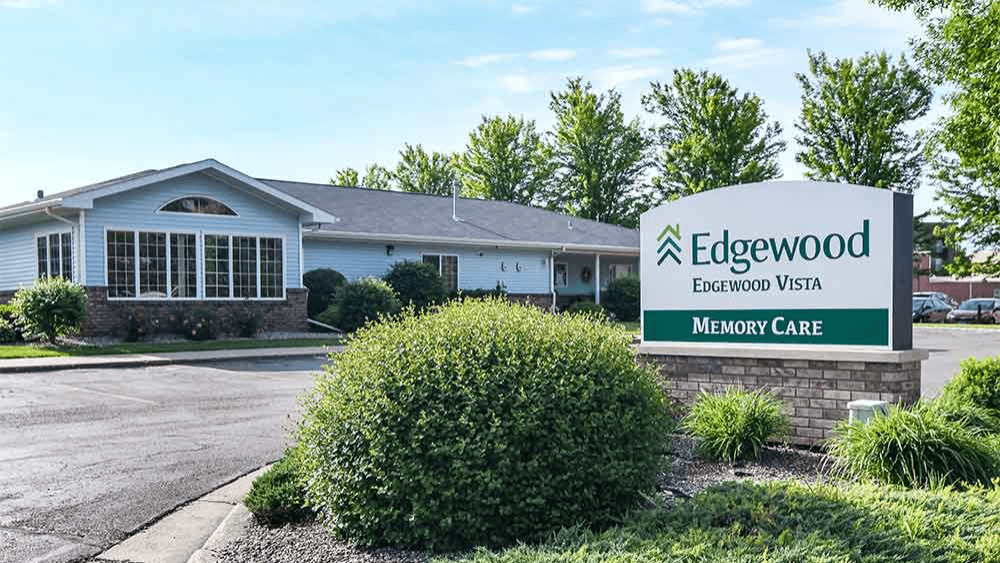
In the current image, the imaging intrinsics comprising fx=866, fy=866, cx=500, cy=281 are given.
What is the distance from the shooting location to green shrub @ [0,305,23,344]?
21.9 meters

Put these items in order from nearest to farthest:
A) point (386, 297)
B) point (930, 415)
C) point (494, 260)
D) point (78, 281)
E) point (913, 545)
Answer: point (913, 545) < point (930, 415) < point (78, 281) < point (386, 297) < point (494, 260)

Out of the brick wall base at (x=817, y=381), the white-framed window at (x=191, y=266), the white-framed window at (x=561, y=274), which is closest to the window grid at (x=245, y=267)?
the white-framed window at (x=191, y=266)

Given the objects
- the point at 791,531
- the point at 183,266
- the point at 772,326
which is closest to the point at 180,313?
the point at 183,266

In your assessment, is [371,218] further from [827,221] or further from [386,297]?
[827,221]

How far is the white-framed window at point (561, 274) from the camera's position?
119 feet

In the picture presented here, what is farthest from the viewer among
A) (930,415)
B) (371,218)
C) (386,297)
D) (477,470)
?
(371,218)

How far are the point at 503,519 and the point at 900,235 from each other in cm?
513

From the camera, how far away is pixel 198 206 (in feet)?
78.0

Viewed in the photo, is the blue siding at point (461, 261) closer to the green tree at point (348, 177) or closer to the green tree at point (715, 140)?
the green tree at point (715, 140)

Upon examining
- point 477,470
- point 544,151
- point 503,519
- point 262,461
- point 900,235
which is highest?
point 544,151

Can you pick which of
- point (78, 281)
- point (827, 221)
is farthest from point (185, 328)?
point (827, 221)

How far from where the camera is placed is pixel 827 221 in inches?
319

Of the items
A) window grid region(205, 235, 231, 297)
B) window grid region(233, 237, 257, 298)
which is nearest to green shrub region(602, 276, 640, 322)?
window grid region(233, 237, 257, 298)

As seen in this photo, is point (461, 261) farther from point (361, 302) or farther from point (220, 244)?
point (220, 244)
